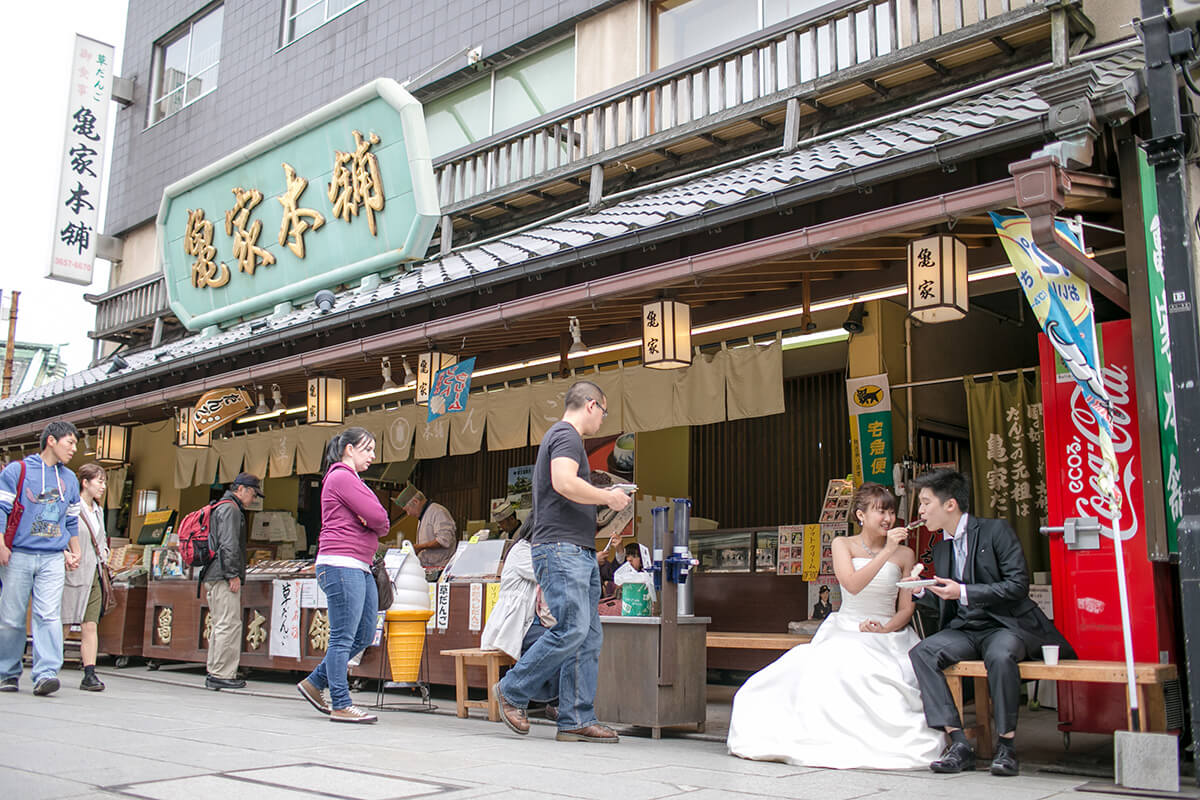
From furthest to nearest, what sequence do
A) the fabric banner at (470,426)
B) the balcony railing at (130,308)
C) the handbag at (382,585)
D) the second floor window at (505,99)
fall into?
the balcony railing at (130,308)
the second floor window at (505,99)
the fabric banner at (470,426)
the handbag at (382,585)

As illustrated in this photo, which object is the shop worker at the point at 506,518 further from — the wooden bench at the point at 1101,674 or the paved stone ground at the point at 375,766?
the wooden bench at the point at 1101,674

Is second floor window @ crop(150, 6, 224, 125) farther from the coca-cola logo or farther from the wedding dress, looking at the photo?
the coca-cola logo

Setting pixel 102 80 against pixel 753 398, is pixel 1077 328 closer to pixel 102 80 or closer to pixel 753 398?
pixel 753 398

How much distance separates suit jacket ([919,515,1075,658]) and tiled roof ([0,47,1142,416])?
239 centimetres

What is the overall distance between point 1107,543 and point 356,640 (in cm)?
496

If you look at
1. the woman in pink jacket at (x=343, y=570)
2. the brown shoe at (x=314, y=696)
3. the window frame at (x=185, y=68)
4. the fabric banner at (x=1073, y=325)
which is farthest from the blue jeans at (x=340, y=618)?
the window frame at (x=185, y=68)

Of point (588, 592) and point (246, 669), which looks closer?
point (588, 592)

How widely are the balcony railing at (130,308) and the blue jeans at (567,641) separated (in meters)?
14.8

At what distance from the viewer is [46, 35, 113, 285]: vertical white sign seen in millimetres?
18828

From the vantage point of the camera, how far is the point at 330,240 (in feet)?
44.8

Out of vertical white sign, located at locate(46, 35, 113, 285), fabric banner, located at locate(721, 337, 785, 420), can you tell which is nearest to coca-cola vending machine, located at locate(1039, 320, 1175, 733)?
fabric banner, located at locate(721, 337, 785, 420)

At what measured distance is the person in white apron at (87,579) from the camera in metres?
8.73

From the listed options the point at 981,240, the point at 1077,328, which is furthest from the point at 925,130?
the point at 1077,328

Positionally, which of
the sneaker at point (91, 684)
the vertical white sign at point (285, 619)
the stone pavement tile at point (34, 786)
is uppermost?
the vertical white sign at point (285, 619)
